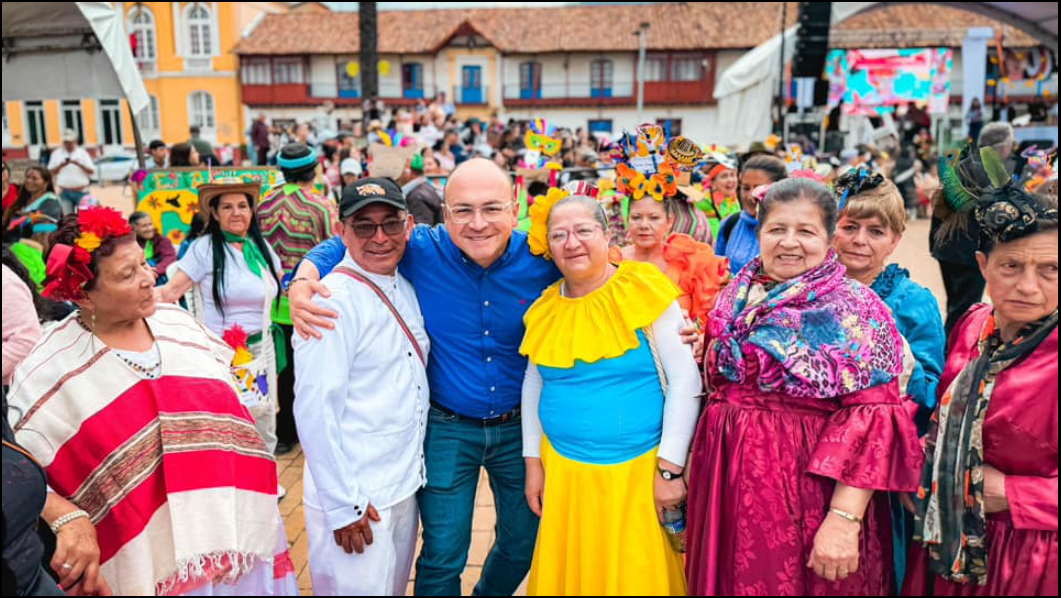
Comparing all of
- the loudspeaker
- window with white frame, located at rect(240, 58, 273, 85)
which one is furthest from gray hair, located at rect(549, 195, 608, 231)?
window with white frame, located at rect(240, 58, 273, 85)

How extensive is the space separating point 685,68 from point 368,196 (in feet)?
135

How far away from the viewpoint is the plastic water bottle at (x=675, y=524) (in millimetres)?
2688

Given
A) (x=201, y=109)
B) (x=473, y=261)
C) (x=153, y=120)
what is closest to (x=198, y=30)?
(x=201, y=109)

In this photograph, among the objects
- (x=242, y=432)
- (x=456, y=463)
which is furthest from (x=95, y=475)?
(x=456, y=463)

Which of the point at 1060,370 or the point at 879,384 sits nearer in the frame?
the point at 1060,370

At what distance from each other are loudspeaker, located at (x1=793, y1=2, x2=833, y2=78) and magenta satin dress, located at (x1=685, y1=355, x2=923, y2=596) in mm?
14367

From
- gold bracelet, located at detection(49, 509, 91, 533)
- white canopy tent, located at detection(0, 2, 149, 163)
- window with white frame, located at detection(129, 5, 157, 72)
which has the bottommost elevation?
gold bracelet, located at detection(49, 509, 91, 533)

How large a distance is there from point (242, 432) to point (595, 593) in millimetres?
1434

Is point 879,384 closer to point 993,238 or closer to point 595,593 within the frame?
point 993,238

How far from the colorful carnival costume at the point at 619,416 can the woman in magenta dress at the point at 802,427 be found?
7.5 inches

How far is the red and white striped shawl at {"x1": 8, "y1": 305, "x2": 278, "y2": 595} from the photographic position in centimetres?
246

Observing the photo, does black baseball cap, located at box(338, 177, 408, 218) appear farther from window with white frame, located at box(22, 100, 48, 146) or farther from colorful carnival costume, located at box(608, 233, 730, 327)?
window with white frame, located at box(22, 100, 48, 146)

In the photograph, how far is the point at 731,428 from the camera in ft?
8.00

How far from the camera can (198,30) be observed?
40.6 meters
